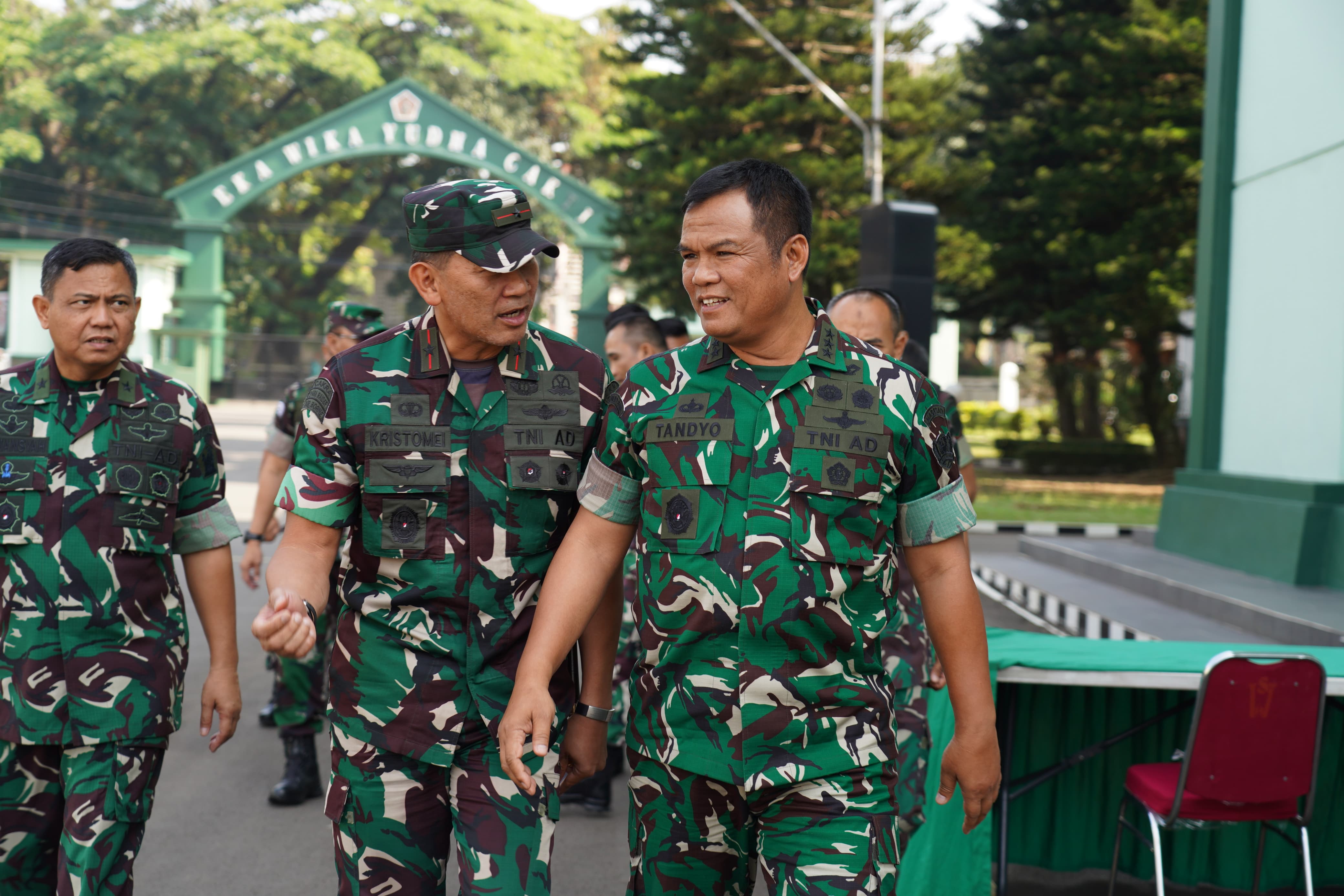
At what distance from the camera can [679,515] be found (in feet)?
8.17

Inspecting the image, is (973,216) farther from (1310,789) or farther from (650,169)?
(1310,789)

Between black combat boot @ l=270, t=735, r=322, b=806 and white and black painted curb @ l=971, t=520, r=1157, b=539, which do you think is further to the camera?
white and black painted curb @ l=971, t=520, r=1157, b=539

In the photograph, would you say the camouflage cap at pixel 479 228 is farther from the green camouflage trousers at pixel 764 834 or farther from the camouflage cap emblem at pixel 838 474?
the green camouflage trousers at pixel 764 834

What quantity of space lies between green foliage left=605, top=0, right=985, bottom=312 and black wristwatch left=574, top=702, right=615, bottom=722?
57.8ft

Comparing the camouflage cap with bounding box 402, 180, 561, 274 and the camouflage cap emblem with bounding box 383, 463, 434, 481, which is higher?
the camouflage cap with bounding box 402, 180, 561, 274

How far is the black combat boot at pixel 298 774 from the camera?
538 cm

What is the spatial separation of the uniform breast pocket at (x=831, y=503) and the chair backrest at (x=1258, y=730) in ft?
5.88

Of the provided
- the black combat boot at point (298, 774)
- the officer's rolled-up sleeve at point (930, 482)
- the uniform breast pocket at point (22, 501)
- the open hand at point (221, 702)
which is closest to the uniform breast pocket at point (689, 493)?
the officer's rolled-up sleeve at point (930, 482)

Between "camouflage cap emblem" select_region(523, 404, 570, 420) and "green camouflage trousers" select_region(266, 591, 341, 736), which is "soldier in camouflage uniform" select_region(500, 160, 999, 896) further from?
"green camouflage trousers" select_region(266, 591, 341, 736)

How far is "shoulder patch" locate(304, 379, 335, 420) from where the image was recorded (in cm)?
267

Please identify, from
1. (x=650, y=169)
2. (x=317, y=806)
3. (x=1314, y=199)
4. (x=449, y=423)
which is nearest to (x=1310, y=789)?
(x=449, y=423)

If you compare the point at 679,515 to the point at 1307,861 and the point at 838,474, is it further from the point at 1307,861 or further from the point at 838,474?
the point at 1307,861

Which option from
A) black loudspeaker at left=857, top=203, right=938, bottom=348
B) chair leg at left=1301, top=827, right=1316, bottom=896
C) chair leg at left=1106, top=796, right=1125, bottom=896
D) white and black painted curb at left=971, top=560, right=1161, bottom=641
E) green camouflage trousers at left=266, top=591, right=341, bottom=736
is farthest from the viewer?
black loudspeaker at left=857, top=203, right=938, bottom=348

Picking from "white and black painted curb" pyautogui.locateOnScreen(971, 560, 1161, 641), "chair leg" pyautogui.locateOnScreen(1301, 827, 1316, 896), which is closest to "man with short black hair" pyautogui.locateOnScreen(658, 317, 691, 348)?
"white and black painted curb" pyautogui.locateOnScreen(971, 560, 1161, 641)
